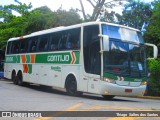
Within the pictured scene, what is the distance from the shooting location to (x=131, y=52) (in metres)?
15.8

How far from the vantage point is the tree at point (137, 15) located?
41.8m

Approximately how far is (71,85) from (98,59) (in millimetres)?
2688

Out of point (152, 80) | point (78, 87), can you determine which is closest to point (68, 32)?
point (78, 87)

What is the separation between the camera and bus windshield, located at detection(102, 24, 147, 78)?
49.8ft

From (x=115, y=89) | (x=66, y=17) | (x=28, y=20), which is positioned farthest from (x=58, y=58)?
(x=28, y=20)

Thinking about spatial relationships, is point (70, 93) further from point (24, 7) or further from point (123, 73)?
point (24, 7)

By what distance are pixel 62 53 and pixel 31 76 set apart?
15.5 ft

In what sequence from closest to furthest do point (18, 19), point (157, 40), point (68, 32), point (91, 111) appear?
point (91, 111)
point (68, 32)
point (157, 40)
point (18, 19)

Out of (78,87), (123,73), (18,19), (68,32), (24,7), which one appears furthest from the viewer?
(24,7)

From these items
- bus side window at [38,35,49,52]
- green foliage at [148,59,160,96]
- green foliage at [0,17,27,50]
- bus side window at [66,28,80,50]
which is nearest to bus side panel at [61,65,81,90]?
bus side window at [66,28,80,50]

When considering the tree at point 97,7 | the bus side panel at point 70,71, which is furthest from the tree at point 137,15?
the bus side panel at point 70,71

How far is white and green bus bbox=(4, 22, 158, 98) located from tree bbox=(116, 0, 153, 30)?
23.9 meters

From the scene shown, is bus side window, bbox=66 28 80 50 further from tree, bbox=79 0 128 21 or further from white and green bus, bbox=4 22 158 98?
tree, bbox=79 0 128 21

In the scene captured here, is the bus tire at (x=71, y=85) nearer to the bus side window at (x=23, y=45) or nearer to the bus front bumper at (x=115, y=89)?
the bus front bumper at (x=115, y=89)
